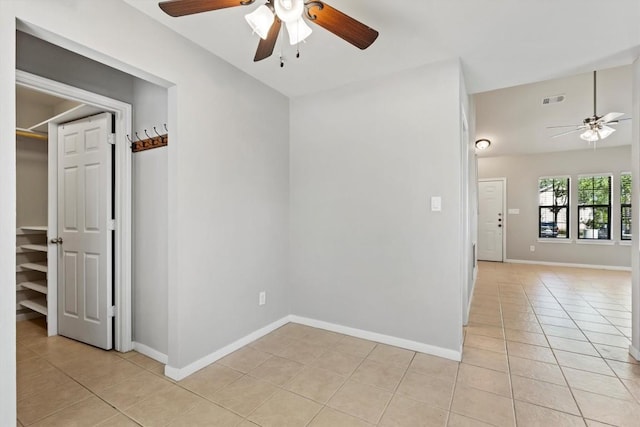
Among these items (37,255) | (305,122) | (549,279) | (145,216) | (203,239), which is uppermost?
(305,122)

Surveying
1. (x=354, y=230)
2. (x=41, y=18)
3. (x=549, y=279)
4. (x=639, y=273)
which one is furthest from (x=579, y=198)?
(x=41, y=18)

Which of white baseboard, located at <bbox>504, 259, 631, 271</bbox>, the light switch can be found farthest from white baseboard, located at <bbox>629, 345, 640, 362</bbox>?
white baseboard, located at <bbox>504, 259, 631, 271</bbox>

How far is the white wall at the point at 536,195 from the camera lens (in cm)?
617

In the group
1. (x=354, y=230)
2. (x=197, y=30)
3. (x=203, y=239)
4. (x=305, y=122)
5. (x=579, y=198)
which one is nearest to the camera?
(x=197, y=30)

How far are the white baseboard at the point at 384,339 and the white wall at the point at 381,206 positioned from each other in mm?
38

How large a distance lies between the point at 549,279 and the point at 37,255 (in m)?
7.73

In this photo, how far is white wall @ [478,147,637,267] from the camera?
20.2 ft

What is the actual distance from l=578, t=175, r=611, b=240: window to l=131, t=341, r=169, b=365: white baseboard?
26.3ft

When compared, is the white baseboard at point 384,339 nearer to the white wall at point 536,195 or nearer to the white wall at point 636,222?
the white wall at point 636,222

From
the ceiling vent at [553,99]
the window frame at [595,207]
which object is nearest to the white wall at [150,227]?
the ceiling vent at [553,99]

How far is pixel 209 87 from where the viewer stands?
2398 millimetres

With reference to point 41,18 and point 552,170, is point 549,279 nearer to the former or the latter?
point 552,170

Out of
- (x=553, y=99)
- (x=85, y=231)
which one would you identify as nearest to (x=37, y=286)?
(x=85, y=231)

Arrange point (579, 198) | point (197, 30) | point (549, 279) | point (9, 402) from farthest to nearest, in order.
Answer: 1. point (579, 198)
2. point (549, 279)
3. point (197, 30)
4. point (9, 402)
